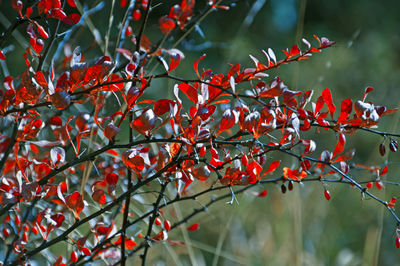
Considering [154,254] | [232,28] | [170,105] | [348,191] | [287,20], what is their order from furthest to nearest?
1. [232,28]
2. [287,20]
3. [348,191]
4. [154,254]
5. [170,105]

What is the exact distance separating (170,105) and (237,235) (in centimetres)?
123

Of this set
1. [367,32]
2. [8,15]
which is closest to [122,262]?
[8,15]

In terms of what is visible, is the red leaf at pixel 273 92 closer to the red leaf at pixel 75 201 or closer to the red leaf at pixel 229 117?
the red leaf at pixel 229 117

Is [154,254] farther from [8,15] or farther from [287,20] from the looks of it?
[287,20]

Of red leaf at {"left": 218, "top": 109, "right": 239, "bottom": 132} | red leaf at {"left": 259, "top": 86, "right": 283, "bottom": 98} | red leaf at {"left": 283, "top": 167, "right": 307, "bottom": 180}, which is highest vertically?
red leaf at {"left": 218, "top": 109, "right": 239, "bottom": 132}

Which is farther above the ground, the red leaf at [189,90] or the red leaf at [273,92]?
the red leaf at [189,90]

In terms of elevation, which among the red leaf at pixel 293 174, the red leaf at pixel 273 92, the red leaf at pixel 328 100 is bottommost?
the red leaf at pixel 293 174

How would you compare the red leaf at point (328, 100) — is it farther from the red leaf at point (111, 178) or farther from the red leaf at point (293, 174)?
the red leaf at point (111, 178)

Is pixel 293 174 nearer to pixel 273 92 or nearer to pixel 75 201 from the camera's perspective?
pixel 273 92

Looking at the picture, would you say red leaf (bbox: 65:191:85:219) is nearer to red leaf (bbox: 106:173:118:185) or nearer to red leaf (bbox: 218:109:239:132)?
red leaf (bbox: 106:173:118:185)

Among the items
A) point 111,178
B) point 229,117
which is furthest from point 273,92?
point 111,178

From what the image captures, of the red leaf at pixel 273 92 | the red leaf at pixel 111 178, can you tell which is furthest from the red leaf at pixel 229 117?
the red leaf at pixel 111 178

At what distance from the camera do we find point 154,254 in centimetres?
138

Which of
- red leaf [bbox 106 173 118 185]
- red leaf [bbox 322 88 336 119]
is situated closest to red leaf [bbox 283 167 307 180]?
red leaf [bbox 322 88 336 119]
